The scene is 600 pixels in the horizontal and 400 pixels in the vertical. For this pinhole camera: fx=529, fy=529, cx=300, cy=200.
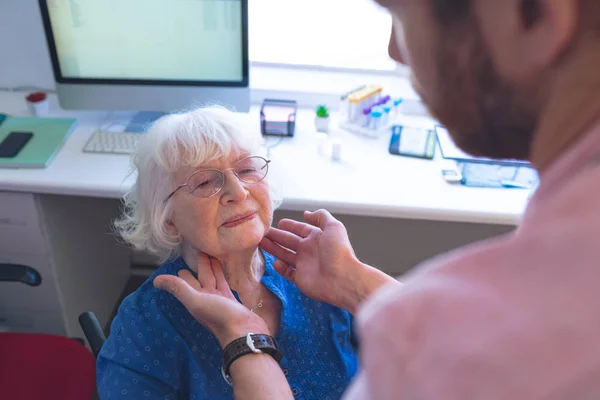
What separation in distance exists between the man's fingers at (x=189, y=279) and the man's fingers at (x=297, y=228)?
29 cm

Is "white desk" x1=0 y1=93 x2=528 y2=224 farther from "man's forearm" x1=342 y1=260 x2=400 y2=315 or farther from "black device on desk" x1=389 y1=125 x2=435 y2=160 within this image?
"man's forearm" x1=342 y1=260 x2=400 y2=315

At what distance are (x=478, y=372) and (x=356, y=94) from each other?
1849mm

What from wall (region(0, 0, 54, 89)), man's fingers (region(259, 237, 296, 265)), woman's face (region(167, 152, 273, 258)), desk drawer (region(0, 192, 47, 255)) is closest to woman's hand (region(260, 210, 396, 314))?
man's fingers (region(259, 237, 296, 265))

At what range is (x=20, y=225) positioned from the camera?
176cm

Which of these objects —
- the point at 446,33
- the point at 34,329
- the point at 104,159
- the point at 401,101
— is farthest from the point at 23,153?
the point at 446,33

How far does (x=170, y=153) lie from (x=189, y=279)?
11.5 inches

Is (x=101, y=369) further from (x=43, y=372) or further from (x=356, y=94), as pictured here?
(x=356, y=94)

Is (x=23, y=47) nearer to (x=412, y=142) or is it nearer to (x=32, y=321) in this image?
(x=32, y=321)

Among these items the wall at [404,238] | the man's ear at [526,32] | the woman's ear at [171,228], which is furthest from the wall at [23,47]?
the man's ear at [526,32]

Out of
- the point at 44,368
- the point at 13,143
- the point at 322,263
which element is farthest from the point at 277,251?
the point at 13,143

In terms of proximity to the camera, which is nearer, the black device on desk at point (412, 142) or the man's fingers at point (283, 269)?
the man's fingers at point (283, 269)

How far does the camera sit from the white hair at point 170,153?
1221 millimetres

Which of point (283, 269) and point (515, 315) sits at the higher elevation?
point (515, 315)

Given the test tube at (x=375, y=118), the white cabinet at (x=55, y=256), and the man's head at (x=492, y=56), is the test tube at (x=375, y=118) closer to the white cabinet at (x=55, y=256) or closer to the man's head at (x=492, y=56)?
the white cabinet at (x=55, y=256)
